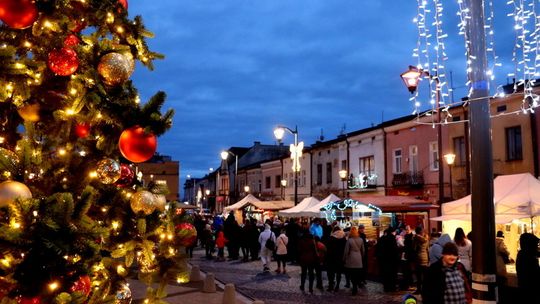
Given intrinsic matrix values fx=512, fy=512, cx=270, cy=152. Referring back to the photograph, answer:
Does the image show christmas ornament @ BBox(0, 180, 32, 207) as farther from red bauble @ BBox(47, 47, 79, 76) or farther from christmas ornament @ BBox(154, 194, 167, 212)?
christmas ornament @ BBox(154, 194, 167, 212)

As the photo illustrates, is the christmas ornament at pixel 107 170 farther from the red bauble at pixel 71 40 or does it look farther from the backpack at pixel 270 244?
the backpack at pixel 270 244

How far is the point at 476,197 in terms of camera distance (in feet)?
21.5

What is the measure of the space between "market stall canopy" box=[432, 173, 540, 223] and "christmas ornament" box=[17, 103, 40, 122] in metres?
10.5

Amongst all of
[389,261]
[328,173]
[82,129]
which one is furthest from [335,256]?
[328,173]

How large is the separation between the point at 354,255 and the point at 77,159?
34.2ft

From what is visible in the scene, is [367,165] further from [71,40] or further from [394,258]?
[71,40]

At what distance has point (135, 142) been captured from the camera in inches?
150

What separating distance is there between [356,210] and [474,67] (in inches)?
591

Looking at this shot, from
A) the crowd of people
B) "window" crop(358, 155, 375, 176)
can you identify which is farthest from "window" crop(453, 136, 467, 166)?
the crowd of people

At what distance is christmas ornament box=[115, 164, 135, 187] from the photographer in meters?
4.19

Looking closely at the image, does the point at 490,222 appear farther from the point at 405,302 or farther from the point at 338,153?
the point at 338,153

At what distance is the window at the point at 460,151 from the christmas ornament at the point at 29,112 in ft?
81.9

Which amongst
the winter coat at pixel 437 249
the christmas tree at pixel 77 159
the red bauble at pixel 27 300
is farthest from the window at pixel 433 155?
the red bauble at pixel 27 300

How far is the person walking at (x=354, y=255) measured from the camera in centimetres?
1334
